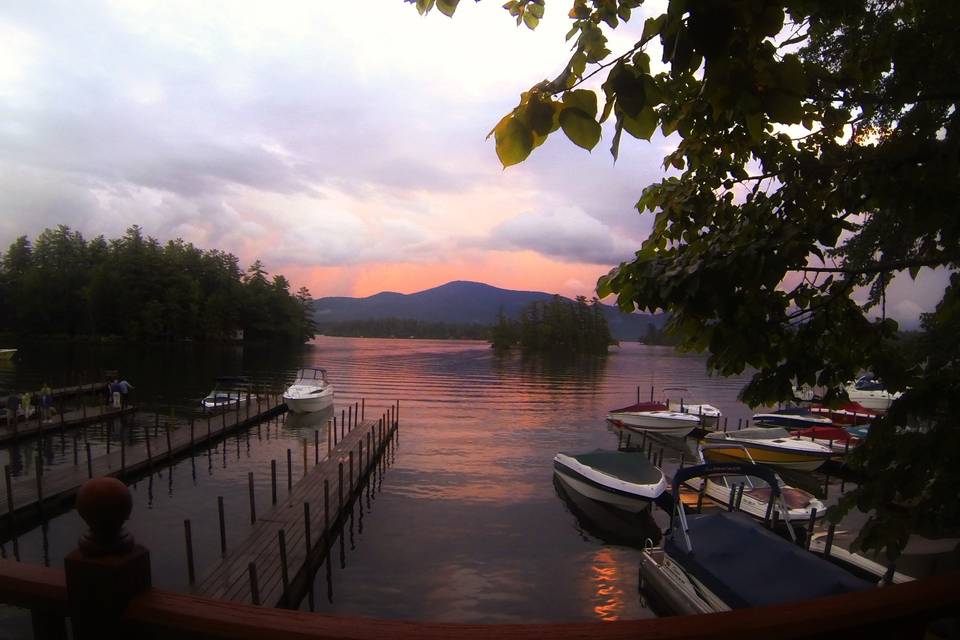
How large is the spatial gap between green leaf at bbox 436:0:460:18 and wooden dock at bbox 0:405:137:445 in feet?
95.9

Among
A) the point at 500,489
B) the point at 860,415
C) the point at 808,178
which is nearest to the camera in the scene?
the point at 808,178

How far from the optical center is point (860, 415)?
3531 centimetres

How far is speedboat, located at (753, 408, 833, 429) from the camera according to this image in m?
34.3

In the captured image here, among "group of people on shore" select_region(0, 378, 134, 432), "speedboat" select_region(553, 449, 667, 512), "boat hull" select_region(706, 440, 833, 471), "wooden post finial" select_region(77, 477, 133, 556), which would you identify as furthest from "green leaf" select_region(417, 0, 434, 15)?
"group of people on shore" select_region(0, 378, 134, 432)

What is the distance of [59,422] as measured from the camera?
28.1m

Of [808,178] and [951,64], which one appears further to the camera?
[951,64]

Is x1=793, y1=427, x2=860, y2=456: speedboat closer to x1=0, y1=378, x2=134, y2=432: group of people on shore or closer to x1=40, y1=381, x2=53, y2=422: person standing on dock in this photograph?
x1=0, y1=378, x2=134, y2=432: group of people on shore

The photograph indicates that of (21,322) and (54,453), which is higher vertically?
(21,322)

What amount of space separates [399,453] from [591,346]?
133068 millimetres

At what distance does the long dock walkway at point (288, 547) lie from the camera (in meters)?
11.4

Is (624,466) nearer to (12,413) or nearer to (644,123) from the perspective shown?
(644,123)

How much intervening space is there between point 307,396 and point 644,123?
38210 millimetres

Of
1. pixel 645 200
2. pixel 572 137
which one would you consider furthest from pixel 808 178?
pixel 572 137

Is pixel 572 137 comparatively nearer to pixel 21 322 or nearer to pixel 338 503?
pixel 338 503
